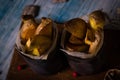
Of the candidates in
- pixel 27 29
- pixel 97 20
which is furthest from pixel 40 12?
pixel 97 20

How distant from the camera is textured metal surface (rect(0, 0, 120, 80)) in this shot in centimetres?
113

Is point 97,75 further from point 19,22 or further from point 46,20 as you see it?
point 19,22

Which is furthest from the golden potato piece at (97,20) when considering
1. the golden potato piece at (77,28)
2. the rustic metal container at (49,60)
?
the rustic metal container at (49,60)

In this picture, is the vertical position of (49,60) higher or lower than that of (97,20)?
lower

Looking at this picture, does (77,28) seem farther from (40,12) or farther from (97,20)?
(40,12)

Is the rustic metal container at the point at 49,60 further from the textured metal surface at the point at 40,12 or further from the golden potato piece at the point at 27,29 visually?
the textured metal surface at the point at 40,12

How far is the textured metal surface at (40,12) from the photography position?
1126 mm

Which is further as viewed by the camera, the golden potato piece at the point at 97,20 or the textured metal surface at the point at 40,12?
the textured metal surface at the point at 40,12

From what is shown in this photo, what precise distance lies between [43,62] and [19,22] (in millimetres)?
350

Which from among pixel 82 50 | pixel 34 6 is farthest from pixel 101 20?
pixel 34 6

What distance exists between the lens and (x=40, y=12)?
1228mm

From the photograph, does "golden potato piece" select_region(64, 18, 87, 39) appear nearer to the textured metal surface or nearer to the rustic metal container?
the rustic metal container

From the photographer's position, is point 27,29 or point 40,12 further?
point 40,12

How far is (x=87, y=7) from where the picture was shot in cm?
115
